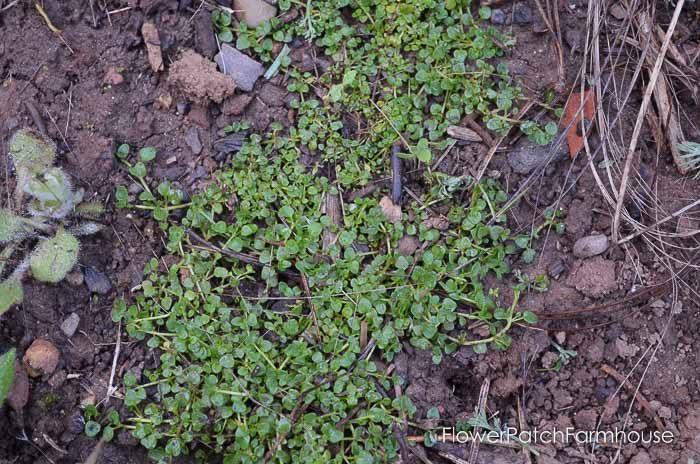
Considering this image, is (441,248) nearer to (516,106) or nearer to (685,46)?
(516,106)

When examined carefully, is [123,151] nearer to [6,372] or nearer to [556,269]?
[6,372]

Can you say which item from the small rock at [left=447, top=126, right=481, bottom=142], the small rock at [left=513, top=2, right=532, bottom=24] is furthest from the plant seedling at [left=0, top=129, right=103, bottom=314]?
the small rock at [left=513, top=2, right=532, bottom=24]

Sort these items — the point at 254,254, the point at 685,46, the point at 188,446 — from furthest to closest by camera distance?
1. the point at 685,46
2. the point at 254,254
3. the point at 188,446

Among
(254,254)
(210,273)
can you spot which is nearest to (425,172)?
(254,254)

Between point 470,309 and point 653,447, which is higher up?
point 470,309

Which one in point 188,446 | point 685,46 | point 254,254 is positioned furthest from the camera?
point 685,46

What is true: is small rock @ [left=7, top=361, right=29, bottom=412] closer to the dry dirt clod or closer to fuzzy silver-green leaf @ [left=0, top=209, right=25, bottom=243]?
the dry dirt clod

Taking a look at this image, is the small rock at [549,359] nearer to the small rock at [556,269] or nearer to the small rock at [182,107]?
the small rock at [556,269]
